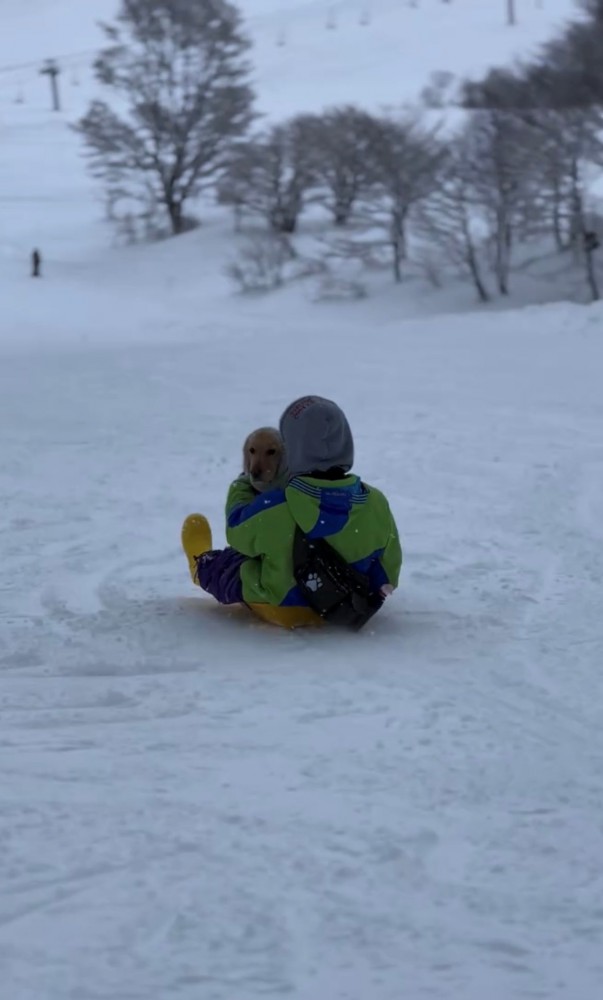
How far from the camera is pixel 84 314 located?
23.9 meters

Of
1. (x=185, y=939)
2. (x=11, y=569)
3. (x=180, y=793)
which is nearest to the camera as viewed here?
(x=185, y=939)

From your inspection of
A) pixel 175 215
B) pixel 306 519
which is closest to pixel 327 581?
pixel 306 519

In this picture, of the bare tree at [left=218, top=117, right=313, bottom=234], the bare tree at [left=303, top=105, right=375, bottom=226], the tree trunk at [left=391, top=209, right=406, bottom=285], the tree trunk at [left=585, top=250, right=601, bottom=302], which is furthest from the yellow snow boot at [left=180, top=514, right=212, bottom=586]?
the bare tree at [left=218, top=117, right=313, bottom=234]

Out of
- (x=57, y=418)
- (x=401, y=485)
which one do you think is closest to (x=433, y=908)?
(x=401, y=485)

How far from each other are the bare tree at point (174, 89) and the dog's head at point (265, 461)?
2677cm

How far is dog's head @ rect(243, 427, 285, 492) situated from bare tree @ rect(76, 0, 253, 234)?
26.8 metres

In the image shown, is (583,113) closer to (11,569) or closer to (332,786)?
(11,569)

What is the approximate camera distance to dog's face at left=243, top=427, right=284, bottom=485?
15.5ft

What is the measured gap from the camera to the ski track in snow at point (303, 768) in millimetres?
2352

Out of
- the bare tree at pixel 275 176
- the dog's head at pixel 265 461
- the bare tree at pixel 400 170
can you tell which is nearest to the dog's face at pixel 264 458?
the dog's head at pixel 265 461

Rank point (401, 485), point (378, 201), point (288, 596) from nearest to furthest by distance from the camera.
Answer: point (288, 596)
point (401, 485)
point (378, 201)

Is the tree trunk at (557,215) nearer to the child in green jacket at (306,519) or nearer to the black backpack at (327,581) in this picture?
the child in green jacket at (306,519)

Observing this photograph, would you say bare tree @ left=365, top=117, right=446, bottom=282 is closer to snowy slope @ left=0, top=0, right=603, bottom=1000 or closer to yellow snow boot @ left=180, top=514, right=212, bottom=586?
snowy slope @ left=0, top=0, right=603, bottom=1000

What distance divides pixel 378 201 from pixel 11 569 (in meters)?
21.8
